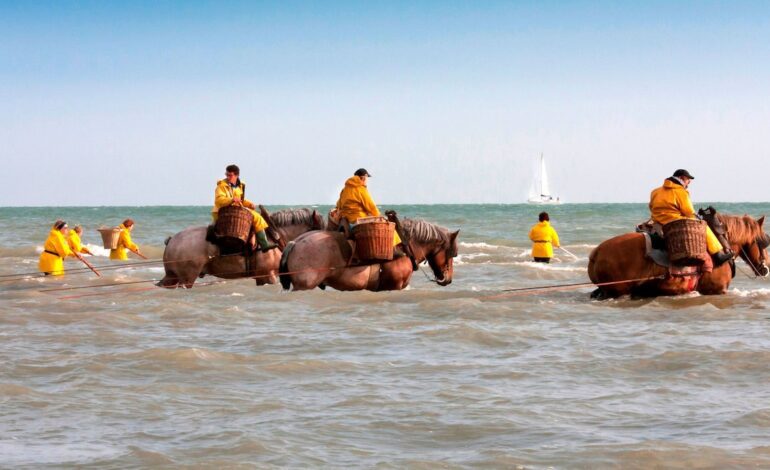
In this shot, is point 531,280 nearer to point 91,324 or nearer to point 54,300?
point 54,300

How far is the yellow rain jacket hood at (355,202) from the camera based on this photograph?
13898 millimetres

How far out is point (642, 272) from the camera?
1325cm

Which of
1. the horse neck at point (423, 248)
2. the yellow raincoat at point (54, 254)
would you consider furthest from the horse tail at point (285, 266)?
the yellow raincoat at point (54, 254)

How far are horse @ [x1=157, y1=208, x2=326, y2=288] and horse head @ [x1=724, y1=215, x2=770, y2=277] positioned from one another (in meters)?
5.32

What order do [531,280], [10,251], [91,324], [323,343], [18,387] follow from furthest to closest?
1. [10,251]
2. [531,280]
3. [91,324]
4. [323,343]
5. [18,387]

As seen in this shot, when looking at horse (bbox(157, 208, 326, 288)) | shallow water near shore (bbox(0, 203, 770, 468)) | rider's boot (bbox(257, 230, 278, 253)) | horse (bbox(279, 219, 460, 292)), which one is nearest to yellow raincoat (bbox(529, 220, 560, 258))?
horse (bbox(157, 208, 326, 288))

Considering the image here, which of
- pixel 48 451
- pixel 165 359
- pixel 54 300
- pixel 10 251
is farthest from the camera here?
pixel 10 251

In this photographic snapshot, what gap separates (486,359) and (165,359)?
2.57 metres

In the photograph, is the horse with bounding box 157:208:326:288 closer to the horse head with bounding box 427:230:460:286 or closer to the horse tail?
the horse tail

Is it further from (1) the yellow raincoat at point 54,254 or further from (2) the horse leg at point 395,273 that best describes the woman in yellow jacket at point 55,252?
(2) the horse leg at point 395,273

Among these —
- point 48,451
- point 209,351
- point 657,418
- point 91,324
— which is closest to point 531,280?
point 91,324

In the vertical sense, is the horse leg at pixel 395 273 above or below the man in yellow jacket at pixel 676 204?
below

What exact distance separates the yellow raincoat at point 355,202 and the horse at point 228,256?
1143mm

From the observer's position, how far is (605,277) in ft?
44.4
